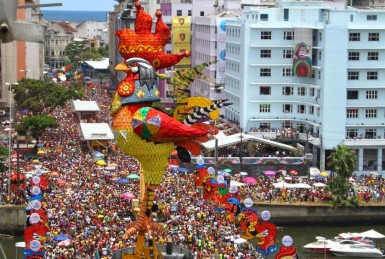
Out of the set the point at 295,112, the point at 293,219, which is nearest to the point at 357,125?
the point at 295,112

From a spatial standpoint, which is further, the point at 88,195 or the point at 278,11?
the point at 278,11

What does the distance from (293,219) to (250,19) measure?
2551 cm

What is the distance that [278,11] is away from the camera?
7938 cm

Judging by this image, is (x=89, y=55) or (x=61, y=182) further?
(x=89, y=55)

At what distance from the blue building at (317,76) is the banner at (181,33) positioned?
68.4ft

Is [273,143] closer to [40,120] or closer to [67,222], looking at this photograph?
[40,120]

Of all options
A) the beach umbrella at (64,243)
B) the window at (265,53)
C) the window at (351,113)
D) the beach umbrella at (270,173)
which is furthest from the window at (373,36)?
the beach umbrella at (64,243)

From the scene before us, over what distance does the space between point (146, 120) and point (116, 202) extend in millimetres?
16700

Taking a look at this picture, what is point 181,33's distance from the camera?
340ft

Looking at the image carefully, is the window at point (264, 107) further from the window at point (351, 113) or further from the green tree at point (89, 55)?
the green tree at point (89, 55)

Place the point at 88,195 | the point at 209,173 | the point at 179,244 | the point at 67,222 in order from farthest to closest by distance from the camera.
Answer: the point at 209,173
the point at 88,195
the point at 67,222
the point at 179,244

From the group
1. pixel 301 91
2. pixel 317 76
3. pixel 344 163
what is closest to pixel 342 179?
pixel 344 163

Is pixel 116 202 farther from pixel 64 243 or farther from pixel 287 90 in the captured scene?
pixel 287 90

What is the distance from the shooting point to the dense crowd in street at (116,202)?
4275 cm
